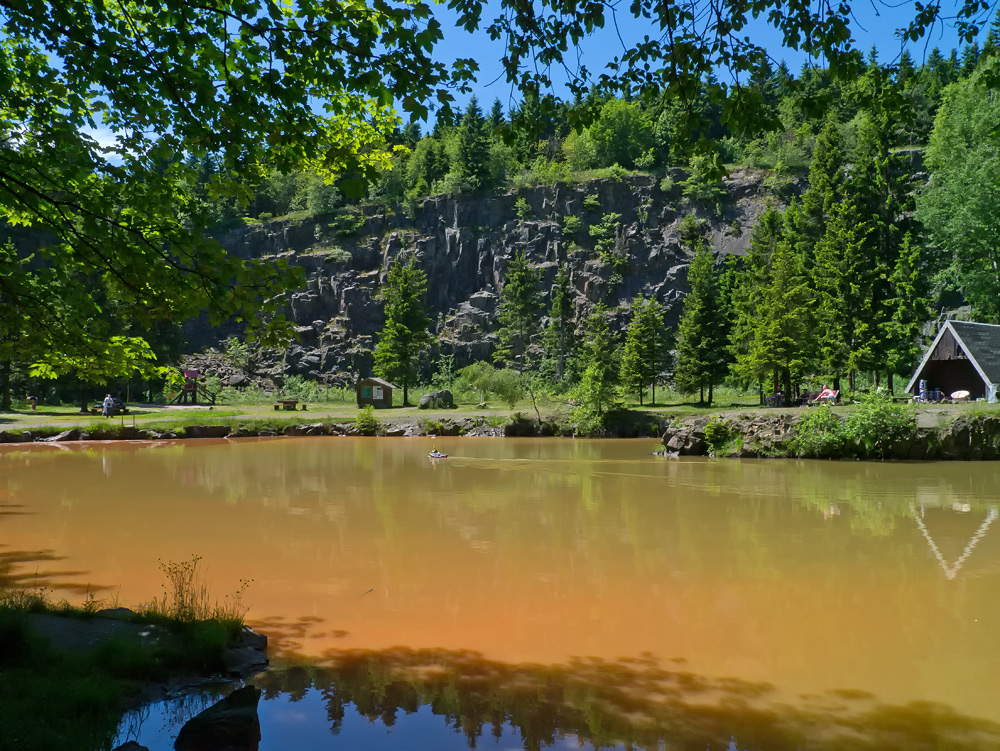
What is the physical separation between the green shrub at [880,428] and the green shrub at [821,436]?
14.5 inches

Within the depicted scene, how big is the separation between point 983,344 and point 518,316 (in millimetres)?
36354

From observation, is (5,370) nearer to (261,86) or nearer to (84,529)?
(84,529)

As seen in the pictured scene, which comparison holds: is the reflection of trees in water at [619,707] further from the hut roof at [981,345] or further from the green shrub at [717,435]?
the hut roof at [981,345]

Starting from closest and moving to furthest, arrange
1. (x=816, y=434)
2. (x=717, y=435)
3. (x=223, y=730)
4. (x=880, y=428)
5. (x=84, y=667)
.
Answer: (x=223, y=730) < (x=84, y=667) < (x=880, y=428) < (x=816, y=434) < (x=717, y=435)

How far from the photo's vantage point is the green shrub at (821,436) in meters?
22.2

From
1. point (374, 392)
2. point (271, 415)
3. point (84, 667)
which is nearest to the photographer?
point (84, 667)

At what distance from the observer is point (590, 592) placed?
8.28m

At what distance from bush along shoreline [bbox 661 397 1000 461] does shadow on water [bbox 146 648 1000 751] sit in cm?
1838

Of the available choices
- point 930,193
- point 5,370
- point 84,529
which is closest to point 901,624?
point 84,529

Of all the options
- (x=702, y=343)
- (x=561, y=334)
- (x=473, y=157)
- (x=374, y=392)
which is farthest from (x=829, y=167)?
(x=473, y=157)

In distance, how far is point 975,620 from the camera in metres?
7.23

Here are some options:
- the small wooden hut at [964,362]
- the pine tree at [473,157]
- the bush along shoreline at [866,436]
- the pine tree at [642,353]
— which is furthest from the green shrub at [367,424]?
the pine tree at [473,157]

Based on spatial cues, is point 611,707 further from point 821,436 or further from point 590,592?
point 821,436

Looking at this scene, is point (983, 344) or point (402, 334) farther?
point (402, 334)
